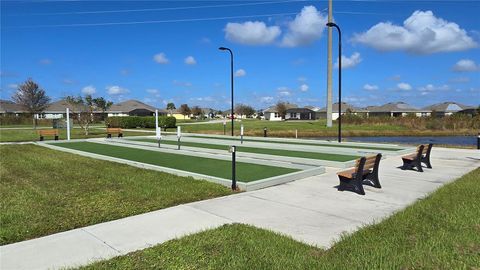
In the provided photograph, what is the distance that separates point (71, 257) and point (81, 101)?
34.1m

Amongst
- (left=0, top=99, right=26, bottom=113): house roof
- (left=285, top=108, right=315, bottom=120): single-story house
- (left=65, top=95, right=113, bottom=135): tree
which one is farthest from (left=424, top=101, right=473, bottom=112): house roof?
(left=0, top=99, right=26, bottom=113): house roof

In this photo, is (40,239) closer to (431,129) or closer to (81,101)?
(81,101)

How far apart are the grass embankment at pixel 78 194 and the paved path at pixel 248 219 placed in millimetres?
447

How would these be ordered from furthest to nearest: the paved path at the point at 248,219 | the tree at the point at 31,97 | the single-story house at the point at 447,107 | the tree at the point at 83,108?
1. the single-story house at the point at 447,107
2. the tree at the point at 31,97
3. the tree at the point at 83,108
4. the paved path at the point at 248,219

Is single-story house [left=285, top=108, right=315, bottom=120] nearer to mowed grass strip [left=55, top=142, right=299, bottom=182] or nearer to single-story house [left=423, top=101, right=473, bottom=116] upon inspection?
single-story house [left=423, top=101, right=473, bottom=116]

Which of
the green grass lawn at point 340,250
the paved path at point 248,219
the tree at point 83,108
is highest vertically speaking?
the tree at point 83,108

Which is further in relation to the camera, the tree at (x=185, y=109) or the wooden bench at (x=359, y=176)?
the tree at (x=185, y=109)

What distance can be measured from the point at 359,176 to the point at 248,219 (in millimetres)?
3413

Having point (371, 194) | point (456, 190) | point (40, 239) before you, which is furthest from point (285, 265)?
point (456, 190)

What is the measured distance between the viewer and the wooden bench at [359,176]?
8.65 m

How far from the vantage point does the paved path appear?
4.95m

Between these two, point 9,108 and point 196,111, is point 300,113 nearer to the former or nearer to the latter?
point 196,111

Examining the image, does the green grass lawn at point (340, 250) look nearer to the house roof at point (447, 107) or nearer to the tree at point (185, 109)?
the house roof at point (447, 107)

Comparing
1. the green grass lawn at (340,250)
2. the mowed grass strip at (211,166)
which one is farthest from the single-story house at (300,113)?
the green grass lawn at (340,250)
